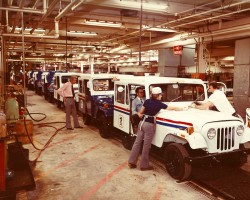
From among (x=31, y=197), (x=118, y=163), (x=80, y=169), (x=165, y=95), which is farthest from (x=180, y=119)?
(x=31, y=197)

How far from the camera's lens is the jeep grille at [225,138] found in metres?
4.97

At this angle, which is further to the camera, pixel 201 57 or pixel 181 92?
pixel 201 57

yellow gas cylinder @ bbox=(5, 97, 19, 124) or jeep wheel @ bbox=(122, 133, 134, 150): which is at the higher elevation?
yellow gas cylinder @ bbox=(5, 97, 19, 124)

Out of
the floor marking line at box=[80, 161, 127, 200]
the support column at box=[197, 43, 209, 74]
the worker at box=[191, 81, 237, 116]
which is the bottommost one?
the floor marking line at box=[80, 161, 127, 200]

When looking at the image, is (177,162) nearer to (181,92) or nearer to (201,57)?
(181,92)

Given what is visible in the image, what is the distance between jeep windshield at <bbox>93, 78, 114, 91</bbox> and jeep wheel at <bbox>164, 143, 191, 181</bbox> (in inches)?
188

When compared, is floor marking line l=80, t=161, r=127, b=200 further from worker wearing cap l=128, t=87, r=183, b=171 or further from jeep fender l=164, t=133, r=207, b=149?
jeep fender l=164, t=133, r=207, b=149

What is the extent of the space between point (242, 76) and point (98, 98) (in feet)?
21.9

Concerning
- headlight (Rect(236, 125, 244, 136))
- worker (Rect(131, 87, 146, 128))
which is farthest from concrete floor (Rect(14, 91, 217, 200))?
headlight (Rect(236, 125, 244, 136))

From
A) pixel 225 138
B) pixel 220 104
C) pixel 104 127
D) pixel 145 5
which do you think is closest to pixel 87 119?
pixel 104 127

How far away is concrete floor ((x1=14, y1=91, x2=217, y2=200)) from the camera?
15.1 feet

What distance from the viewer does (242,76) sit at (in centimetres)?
1145

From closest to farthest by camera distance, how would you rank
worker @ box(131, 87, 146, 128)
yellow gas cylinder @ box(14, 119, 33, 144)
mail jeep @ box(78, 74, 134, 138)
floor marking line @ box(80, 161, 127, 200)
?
1. floor marking line @ box(80, 161, 127, 200)
2. worker @ box(131, 87, 146, 128)
3. yellow gas cylinder @ box(14, 119, 33, 144)
4. mail jeep @ box(78, 74, 134, 138)

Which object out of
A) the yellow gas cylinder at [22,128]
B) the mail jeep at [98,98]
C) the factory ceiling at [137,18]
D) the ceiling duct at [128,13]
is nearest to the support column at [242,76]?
the factory ceiling at [137,18]
